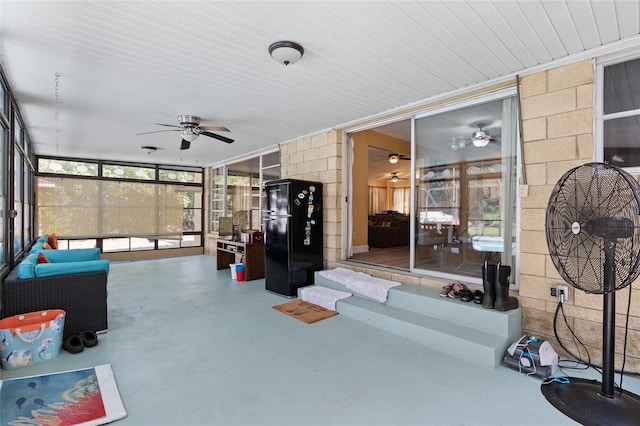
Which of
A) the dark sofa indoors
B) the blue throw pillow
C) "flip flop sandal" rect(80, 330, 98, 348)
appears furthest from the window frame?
the blue throw pillow

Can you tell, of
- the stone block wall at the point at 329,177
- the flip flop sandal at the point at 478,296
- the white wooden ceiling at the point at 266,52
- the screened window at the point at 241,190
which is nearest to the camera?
the white wooden ceiling at the point at 266,52

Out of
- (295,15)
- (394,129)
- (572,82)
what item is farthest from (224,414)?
(394,129)

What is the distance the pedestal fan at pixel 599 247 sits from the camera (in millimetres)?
1731

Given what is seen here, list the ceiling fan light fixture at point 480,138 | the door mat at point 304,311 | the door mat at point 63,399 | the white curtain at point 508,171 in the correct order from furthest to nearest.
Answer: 1. the door mat at point 304,311
2. the ceiling fan light fixture at point 480,138
3. the white curtain at point 508,171
4. the door mat at point 63,399

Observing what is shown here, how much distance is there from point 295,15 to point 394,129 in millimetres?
3845

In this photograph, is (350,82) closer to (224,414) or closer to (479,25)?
(479,25)

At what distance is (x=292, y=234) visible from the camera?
14.6ft

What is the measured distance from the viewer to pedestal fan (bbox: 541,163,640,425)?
1731 millimetres

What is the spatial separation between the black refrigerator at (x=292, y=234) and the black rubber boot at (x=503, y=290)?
2605 mm

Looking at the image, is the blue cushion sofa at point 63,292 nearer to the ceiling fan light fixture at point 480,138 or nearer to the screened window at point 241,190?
the screened window at point 241,190

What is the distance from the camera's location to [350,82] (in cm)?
318

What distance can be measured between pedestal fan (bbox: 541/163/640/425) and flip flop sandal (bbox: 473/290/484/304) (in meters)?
0.93

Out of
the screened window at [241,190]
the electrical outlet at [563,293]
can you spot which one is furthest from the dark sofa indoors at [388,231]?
the electrical outlet at [563,293]

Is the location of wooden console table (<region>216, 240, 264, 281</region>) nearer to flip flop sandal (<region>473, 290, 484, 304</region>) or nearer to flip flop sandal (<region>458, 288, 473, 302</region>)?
flip flop sandal (<region>458, 288, 473, 302</region>)
